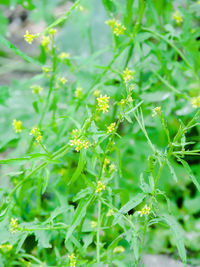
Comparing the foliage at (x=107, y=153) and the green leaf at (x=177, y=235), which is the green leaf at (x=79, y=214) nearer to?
the foliage at (x=107, y=153)

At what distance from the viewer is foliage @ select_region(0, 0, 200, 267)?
98cm

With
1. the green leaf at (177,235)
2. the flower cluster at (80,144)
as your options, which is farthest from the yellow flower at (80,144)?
the green leaf at (177,235)

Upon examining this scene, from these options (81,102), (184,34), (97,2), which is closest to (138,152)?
(81,102)

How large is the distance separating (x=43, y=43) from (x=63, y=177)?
18.2 inches

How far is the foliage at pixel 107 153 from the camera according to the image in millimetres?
977

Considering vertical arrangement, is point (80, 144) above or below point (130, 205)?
above

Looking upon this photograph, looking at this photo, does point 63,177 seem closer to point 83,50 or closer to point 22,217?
point 22,217

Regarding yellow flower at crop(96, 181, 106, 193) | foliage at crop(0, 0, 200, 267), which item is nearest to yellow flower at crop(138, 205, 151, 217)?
foliage at crop(0, 0, 200, 267)

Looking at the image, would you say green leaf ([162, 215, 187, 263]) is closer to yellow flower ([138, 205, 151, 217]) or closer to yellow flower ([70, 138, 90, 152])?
yellow flower ([138, 205, 151, 217])

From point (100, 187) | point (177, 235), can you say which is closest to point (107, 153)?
point (100, 187)

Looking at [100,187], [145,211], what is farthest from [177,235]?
[100,187]

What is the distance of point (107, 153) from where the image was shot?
101 cm

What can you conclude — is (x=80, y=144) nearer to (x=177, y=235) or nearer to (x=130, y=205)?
(x=130, y=205)

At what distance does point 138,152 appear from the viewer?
1607mm
